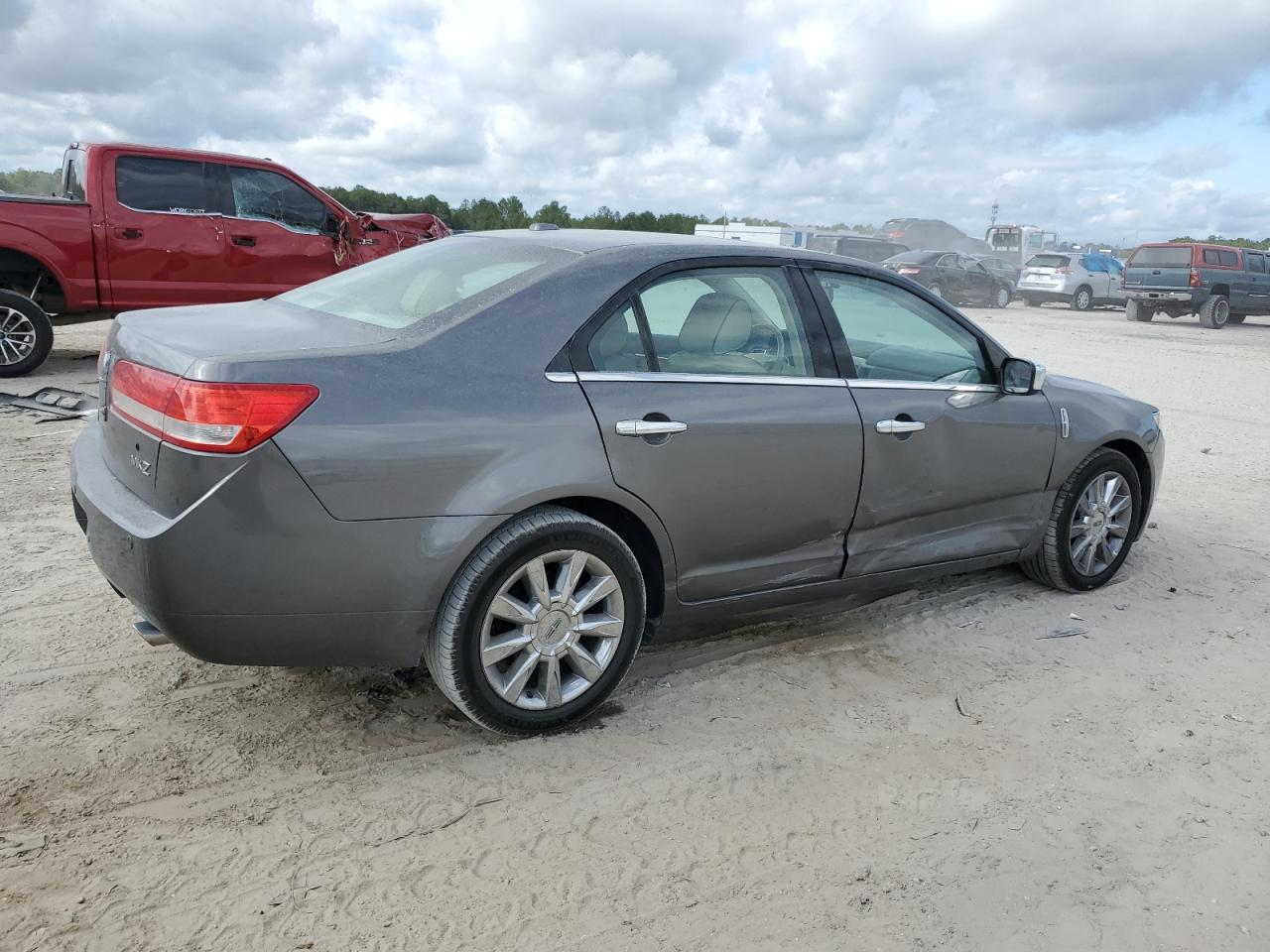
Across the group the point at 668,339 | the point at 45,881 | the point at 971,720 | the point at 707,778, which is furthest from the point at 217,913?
the point at 971,720

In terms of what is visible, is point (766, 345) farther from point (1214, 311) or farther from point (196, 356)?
point (1214, 311)

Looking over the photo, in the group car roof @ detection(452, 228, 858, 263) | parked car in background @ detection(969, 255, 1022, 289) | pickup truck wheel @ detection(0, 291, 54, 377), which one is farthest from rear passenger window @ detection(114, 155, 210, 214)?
parked car in background @ detection(969, 255, 1022, 289)

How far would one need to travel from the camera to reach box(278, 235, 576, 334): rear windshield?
321 cm

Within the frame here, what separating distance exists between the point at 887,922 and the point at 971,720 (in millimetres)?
1199

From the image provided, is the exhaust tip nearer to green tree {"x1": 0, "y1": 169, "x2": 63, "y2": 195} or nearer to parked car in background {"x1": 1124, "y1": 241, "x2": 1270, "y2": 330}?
green tree {"x1": 0, "y1": 169, "x2": 63, "y2": 195}

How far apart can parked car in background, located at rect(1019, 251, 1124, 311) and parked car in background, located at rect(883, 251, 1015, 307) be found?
1.39 metres

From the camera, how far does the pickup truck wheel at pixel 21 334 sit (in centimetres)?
860

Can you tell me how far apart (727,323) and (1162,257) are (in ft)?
73.2

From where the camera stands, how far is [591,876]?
262 centimetres

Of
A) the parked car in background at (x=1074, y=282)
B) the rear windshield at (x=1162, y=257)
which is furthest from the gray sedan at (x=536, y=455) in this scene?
the parked car in background at (x=1074, y=282)

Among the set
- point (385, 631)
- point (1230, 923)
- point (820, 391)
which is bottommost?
point (1230, 923)

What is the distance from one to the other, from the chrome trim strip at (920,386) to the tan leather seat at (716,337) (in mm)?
452

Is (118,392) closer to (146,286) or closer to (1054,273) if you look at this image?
(146,286)

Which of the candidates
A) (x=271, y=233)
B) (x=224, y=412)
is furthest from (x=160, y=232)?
(x=224, y=412)
